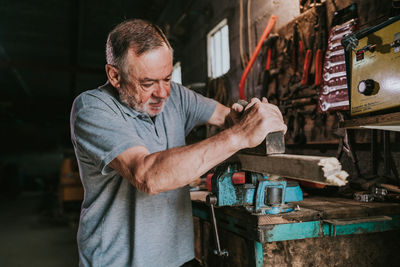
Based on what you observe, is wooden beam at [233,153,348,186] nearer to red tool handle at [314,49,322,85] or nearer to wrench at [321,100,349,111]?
wrench at [321,100,349,111]

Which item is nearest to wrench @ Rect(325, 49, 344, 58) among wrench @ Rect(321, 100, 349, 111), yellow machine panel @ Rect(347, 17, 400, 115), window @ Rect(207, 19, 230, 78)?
wrench @ Rect(321, 100, 349, 111)

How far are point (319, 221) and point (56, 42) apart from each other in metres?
7.44

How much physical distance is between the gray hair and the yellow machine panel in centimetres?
77

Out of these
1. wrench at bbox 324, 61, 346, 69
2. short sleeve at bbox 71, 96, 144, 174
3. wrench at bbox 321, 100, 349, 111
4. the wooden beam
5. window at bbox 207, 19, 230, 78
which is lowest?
the wooden beam

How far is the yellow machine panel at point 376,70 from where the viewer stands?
105 cm

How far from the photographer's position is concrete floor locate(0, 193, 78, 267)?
3789mm

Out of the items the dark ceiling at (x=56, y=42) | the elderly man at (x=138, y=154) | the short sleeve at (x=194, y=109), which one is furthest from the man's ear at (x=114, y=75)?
the dark ceiling at (x=56, y=42)

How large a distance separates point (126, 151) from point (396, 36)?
97 cm

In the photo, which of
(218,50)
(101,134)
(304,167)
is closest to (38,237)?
(218,50)

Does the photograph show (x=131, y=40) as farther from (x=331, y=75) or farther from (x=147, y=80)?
(x=331, y=75)

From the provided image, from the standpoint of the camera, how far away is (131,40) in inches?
46.3

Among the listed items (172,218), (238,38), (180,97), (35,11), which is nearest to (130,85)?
(180,97)

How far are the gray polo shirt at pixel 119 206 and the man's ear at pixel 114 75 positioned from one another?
44 millimetres

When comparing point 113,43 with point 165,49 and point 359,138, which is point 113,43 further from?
point 359,138
